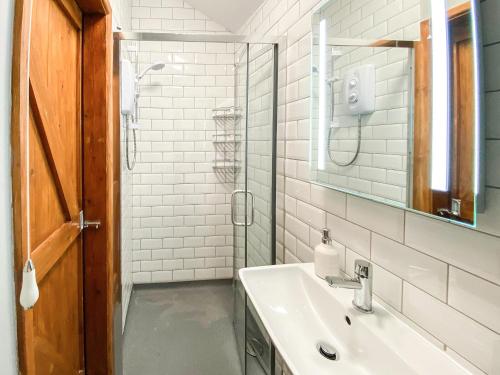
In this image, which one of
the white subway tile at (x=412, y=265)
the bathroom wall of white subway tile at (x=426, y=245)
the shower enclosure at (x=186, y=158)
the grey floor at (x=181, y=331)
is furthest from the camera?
the shower enclosure at (x=186, y=158)

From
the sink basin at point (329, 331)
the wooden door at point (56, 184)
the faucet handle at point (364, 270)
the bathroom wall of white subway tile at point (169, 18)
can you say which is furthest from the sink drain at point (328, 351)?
the bathroom wall of white subway tile at point (169, 18)

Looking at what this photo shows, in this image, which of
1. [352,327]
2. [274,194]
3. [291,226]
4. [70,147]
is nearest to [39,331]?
[70,147]

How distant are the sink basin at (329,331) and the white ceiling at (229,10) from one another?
215 cm

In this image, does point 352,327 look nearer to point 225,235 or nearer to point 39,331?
point 39,331

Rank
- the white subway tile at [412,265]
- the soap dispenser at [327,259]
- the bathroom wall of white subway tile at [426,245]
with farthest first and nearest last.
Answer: the soap dispenser at [327,259] → the white subway tile at [412,265] → the bathroom wall of white subway tile at [426,245]

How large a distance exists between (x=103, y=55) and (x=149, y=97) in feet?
4.74

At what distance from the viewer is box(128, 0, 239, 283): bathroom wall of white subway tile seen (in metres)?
3.01

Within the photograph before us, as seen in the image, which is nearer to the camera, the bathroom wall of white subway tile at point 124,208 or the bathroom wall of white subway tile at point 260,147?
the bathroom wall of white subway tile at point 260,147

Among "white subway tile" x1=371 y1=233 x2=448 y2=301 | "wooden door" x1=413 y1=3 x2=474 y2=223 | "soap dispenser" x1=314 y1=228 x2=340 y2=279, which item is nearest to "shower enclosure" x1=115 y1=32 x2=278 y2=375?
"soap dispenser" x1=314 y1=228 x2=340 y2=279

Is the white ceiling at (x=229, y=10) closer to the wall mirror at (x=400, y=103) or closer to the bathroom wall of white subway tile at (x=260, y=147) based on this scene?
the bathroom wall of white subway tile at (x=260, y=147)

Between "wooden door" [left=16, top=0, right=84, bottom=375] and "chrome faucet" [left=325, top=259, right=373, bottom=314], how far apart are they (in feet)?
3.09

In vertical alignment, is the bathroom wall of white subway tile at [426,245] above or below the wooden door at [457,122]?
below

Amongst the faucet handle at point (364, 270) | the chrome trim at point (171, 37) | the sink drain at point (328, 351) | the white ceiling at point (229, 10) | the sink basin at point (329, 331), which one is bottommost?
the sink drain at point (328, 351)

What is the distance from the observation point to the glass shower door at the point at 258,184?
6.56 feet
